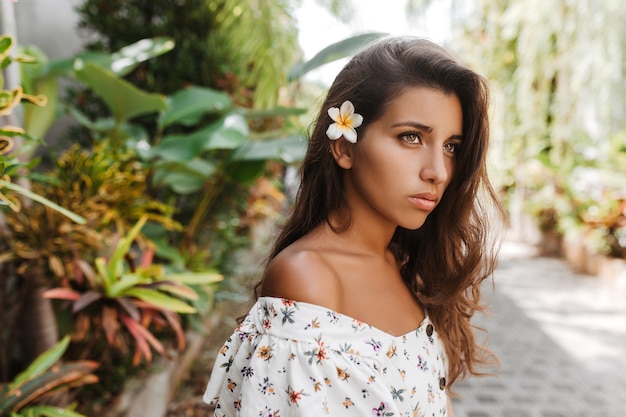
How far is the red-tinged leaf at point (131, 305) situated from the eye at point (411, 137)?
1301 millimetres

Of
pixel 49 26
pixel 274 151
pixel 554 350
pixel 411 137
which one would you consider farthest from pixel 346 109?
pixel 554 350

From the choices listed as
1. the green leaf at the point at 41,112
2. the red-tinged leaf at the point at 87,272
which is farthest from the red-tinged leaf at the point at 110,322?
the green leaf at the point at 41,112

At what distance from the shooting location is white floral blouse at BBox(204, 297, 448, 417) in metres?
0.98

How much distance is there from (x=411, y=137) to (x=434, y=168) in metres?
0.08

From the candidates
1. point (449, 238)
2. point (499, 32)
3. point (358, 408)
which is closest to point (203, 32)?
point (449, 238)

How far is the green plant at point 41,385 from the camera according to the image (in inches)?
66.4

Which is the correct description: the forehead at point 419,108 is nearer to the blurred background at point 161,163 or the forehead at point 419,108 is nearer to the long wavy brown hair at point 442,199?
the long wavy brown hair at point 442,199

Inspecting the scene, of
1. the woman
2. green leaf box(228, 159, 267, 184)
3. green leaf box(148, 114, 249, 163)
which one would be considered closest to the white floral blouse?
the woman

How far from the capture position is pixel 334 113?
1146mm

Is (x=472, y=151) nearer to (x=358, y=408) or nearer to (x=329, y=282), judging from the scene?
(x=329, y=282)

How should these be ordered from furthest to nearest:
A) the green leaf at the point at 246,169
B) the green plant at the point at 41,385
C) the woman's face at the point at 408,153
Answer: the green leaf at the point at 246,169 → the green plant at the point at 41,385 → the woman's face at the point at 408,153

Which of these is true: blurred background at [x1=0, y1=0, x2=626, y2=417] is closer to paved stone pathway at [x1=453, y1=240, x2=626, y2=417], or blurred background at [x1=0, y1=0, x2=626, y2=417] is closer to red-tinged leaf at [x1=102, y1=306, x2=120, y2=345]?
red-tinged leaf at [x1=102, y1=306, x2=120, y2=345]

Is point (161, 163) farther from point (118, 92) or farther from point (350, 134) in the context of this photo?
point (350, 134)

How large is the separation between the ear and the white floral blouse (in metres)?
0.31
